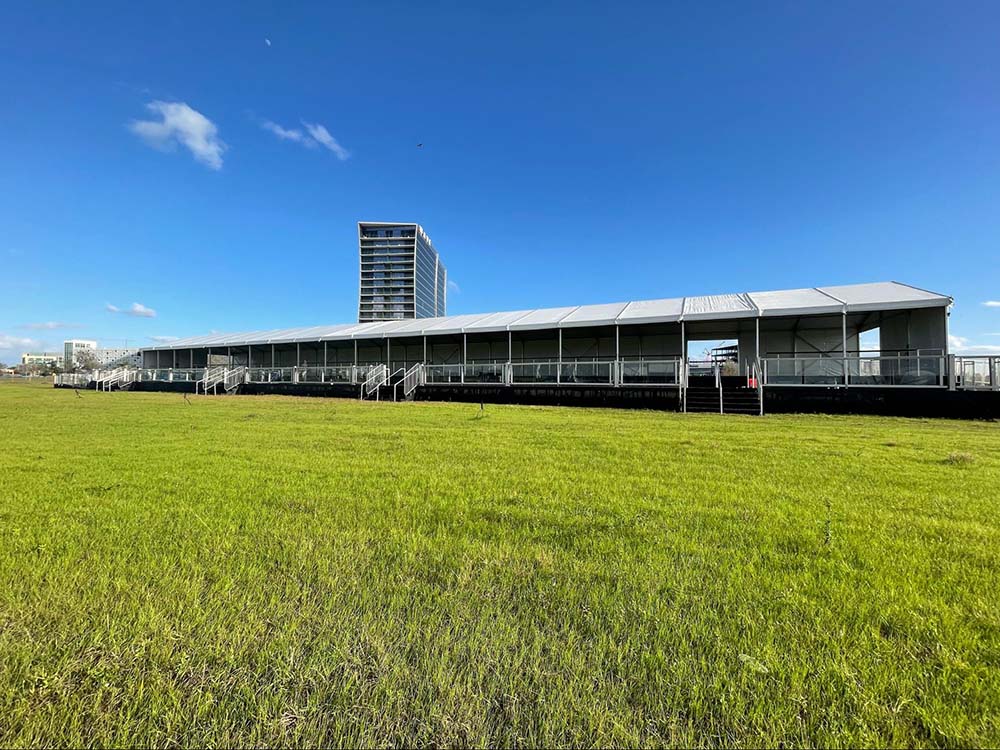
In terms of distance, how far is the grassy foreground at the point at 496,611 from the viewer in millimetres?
1604

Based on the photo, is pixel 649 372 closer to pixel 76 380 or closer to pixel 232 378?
pixel 232 378

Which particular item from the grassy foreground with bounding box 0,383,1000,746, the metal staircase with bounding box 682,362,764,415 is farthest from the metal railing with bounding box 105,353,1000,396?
the grassy foreground with bounding box 0,383,1000,746

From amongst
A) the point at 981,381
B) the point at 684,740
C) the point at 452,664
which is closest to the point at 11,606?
the point at 452,664

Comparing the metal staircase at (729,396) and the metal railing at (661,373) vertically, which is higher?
the metal railing at (661,373)

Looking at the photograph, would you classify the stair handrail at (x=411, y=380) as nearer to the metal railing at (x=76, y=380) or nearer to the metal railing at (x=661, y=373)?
the metal railing at (x=661, y=373)

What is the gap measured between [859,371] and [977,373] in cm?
289

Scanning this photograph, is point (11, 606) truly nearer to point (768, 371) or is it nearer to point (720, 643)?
point (720, 643)

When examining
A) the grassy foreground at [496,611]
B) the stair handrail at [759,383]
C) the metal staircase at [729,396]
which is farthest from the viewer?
the metal staircase at [729,396]

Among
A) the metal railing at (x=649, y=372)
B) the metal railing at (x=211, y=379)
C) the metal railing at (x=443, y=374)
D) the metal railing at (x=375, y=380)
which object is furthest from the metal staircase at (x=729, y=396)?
the metal railing at (x=211, y=379)

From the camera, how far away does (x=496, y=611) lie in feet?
7.53

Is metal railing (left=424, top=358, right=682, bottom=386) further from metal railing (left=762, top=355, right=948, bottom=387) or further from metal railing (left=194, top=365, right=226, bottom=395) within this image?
metal railing (left=194, top=365, right=226, bottom=395)

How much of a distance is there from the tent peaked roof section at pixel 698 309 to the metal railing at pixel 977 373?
8.28 ft

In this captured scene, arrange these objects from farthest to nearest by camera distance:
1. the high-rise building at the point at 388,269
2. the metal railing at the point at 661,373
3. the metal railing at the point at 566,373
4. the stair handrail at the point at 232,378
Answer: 1. the high-rise building at the point at 388,269
2. the stair handrail at the point at 232,378
3. the metal railing at the point at 566,373
4. the metal railing at the point at 661,373

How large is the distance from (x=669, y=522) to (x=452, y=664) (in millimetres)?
2407
